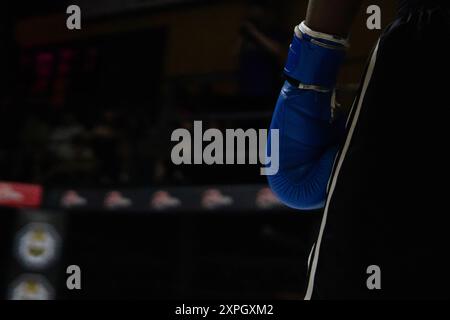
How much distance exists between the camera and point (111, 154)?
6.04 metres

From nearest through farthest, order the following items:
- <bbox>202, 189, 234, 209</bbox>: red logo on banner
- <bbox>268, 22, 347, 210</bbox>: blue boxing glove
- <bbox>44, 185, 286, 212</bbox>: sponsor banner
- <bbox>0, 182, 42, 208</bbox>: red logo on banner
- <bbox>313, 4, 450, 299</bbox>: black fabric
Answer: <bbox>313, 4, 450, 299</bbox>: black fabric → <bbox>268, 22, 347, 210</bbox>: blue boxing glove → <bbox>44, 185, 286, 212</bbox>: sponsor banner → <bbox>202, 189, 234, 209</bbox>: red logo on banner → <bbox>0, 182, 42, 208</bbox>: red logo on banner

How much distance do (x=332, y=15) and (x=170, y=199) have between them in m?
4.14

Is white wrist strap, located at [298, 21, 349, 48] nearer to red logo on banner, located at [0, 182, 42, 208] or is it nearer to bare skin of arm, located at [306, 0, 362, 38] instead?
bare skin of arm, located at [306, 0, 362, 38]

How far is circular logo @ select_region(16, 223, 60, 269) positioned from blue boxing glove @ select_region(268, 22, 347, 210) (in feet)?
14.6

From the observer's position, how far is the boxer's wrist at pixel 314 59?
86 centimetres

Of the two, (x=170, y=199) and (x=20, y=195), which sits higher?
(x=20, y=195)

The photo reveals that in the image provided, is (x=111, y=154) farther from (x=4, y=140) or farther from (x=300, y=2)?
(x=300, y=2)

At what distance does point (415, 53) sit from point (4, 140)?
21.2 feet

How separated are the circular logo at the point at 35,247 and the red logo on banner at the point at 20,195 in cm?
19

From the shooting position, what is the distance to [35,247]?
512 cm

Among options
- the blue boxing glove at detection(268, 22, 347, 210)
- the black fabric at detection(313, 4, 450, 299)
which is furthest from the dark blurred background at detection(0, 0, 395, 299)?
the black fabric at detection(313, 4, 450, 299)

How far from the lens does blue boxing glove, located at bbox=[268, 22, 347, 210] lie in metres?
0.87

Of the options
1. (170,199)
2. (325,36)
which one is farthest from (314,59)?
(170,199)

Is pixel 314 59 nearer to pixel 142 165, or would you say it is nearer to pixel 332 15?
pixel 332 15
